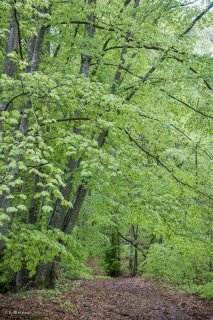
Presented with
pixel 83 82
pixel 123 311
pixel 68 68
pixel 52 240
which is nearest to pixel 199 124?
pixel 68 68

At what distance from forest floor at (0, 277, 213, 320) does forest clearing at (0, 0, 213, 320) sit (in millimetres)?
63

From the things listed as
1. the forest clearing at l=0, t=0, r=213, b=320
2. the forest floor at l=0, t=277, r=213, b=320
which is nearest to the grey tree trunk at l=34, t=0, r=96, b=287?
the forest clearing at l=0, t=0, r=213, b=320

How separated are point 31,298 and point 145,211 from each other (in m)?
4.99

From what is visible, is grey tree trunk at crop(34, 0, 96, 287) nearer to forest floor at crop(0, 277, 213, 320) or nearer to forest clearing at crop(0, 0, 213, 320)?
forest clearing at crop(0, 0, 213, 320)

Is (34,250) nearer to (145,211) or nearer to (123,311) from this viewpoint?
(145,211)

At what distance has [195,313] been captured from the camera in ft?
41.8

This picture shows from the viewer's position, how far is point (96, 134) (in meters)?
8.40

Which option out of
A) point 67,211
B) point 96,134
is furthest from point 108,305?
point 96,134

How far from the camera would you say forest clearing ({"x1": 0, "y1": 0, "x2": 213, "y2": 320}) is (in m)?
5.99

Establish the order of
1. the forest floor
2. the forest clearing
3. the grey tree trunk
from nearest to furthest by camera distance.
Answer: the forest clearing < the forest floor < the grey tree trunk

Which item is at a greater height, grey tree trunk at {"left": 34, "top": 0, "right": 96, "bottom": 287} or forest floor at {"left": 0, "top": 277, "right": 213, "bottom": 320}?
grey tree trunk at {"left": 34, "top": 0, "right": 96, "bottom": 287}

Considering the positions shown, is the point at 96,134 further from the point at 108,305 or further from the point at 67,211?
the point at 108,305

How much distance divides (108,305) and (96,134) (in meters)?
7.03

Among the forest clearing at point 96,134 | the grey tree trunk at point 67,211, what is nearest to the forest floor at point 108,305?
the forest clearing at point 96,134
